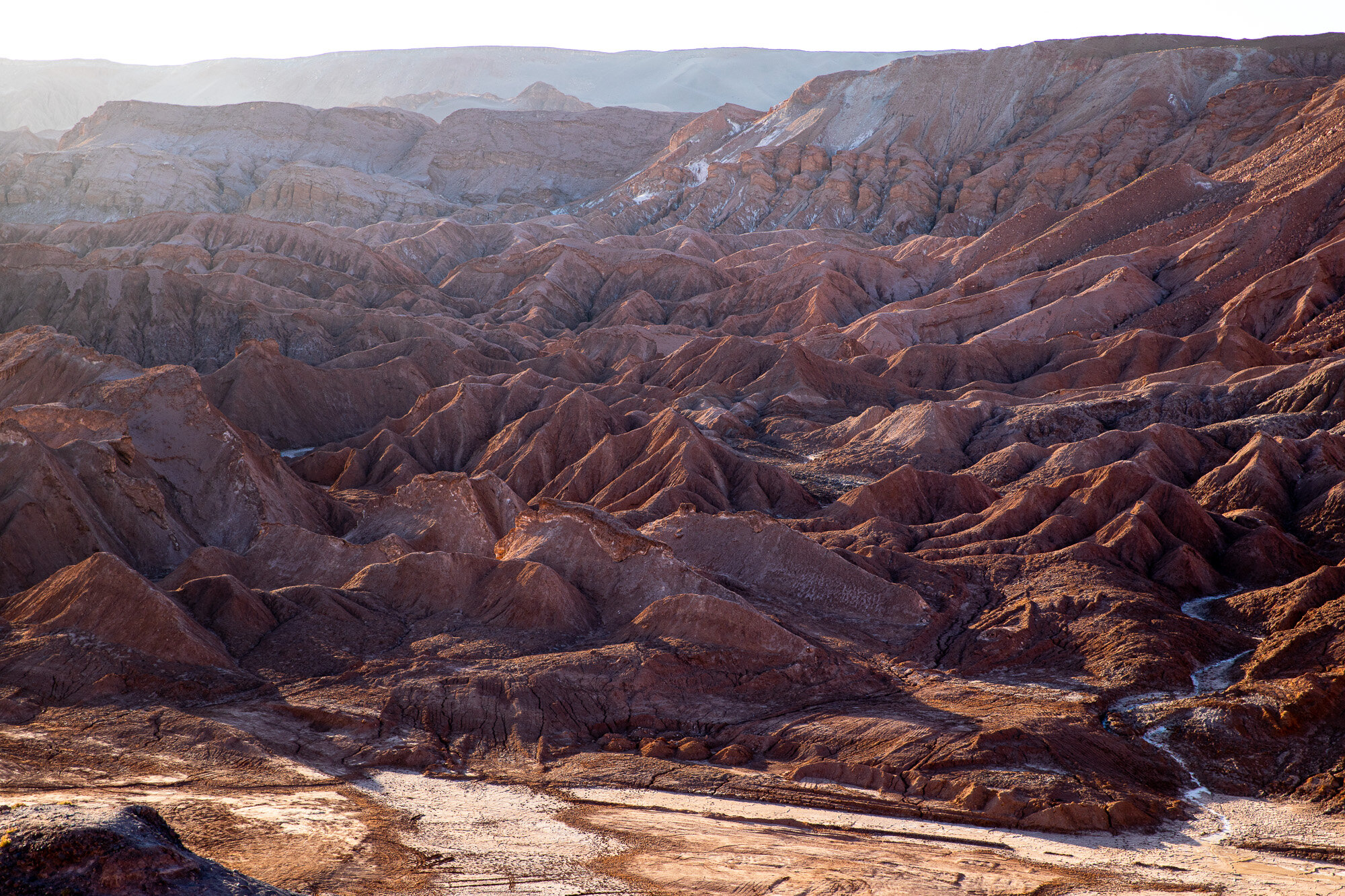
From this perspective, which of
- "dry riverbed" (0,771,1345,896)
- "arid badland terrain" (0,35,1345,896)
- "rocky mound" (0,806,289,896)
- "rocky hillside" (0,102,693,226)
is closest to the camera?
"rocky mound" (0,806,289,896)

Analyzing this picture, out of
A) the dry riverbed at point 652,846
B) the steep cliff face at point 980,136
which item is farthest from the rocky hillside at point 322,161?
the dry riverbed at point 652,846

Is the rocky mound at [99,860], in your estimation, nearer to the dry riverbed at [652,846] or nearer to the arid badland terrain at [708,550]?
the arid badland terrain at [708,550]

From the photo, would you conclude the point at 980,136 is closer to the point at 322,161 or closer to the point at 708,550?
the point at 322,161

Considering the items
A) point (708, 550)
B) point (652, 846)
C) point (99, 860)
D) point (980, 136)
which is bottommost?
point (652, 846)

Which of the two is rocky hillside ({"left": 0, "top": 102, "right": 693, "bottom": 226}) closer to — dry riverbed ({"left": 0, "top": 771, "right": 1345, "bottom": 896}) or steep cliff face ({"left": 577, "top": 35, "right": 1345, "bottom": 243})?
steep cliff face ({"left": 577, "top": 35, "right": 1345, "bottom": 243})

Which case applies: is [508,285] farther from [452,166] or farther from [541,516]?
[541,516]

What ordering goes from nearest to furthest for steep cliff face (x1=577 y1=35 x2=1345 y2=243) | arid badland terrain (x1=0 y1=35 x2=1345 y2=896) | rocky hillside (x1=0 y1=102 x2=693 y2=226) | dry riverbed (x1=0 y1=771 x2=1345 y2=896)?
dry riverbed (x1=0 y1=771 x2=1345 y2=896)
arid badland terrain (x1=0 y1=35 x2=1345 y2=896)
steep cliff face (x1=577 y1=35 x2=1345 y2=243)
rocky hillside (x1=0 y1=102 x2=693 y2=226)

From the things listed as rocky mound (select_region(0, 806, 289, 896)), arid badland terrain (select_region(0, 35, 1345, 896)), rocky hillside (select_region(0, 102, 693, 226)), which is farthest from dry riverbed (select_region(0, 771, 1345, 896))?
rocky hillside (select_region(0, 102, 693, 226))

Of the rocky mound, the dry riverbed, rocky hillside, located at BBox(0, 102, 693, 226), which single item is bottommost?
the dry riverbed

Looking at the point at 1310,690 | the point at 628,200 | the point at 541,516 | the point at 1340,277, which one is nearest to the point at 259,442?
the point at 541,516

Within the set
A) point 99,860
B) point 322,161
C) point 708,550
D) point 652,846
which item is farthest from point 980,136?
point 99,860
